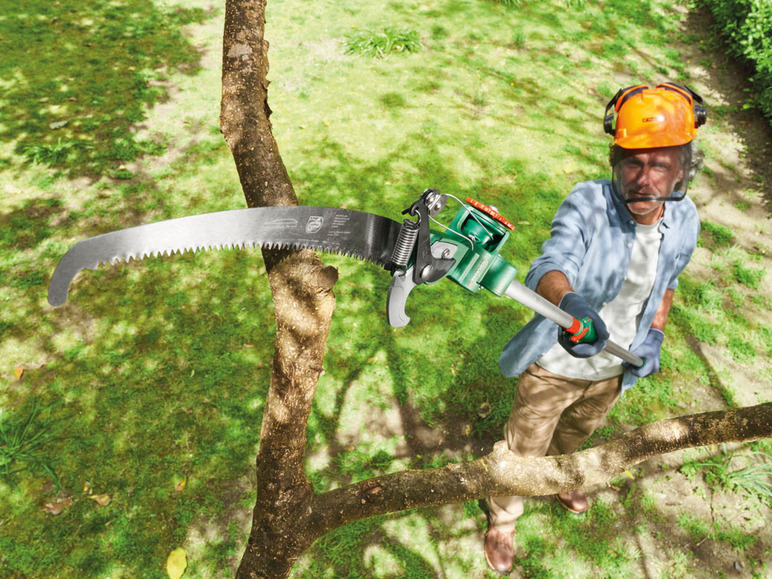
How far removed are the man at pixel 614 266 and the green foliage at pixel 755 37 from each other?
21.5 ft

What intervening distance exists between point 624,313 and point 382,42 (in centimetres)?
720

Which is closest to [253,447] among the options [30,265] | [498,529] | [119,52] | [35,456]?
[35,456]

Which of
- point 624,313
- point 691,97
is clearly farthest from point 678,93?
point 624,313

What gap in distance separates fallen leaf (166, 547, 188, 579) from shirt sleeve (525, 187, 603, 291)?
298 cm

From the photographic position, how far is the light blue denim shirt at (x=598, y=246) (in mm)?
2432

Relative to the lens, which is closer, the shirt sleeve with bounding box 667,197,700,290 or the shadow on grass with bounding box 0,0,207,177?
the shirt sleeve with bounding box 667,197,700,290

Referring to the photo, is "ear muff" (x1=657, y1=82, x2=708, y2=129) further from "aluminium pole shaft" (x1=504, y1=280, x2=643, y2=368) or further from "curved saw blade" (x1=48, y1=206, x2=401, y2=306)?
"curved saw blade" (x1=48, y1=206, x2=401, y2=306)

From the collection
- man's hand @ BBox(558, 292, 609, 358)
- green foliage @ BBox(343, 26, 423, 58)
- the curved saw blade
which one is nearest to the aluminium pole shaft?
man's hand @ BBox(558, 292, 609, 358)

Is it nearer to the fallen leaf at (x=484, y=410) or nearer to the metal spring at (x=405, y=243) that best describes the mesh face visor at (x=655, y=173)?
the metal spring at (x=405, y=243)

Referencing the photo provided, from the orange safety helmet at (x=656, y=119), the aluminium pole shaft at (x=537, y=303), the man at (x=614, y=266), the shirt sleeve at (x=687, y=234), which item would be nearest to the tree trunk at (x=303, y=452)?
the man at (x=614, y=266)

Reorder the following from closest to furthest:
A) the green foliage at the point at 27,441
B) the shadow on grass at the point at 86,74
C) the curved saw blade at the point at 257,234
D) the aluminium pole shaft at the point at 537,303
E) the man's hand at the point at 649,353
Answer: the curved saw blade at the point at 257,234 < the aluminium pole shaft at the point at 537,303 < the man's hand at the point at 649,353 < the green foliage at the point at 27,441 < the shadow on grass at the point at 86,74

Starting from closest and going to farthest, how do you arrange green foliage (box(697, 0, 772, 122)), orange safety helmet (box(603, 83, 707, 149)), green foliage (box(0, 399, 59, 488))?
1. orange safety helmet (box(603, 83, 707, 149))
2. green foliage (box(0, 399, 59, 488))
3. green foliage (box(697, 0, 772, 122))

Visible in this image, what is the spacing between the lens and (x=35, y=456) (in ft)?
11.9

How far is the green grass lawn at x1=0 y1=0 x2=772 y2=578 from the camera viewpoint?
3496 mm
